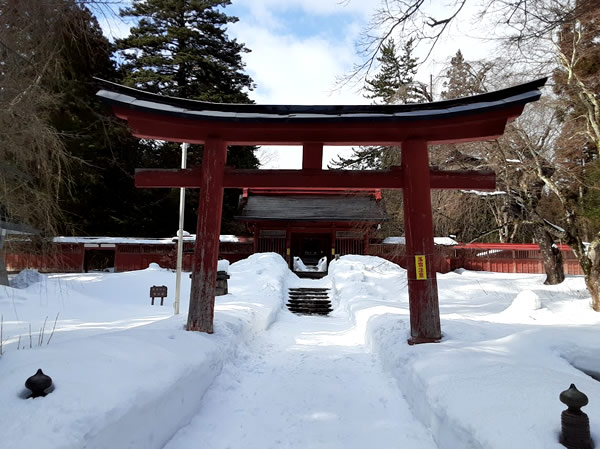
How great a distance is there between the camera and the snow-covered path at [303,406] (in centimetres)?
372

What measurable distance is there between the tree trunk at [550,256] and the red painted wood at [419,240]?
11.0 metres

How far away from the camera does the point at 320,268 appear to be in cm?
2286

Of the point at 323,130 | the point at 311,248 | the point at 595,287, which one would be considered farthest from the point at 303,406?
the point at 311,248

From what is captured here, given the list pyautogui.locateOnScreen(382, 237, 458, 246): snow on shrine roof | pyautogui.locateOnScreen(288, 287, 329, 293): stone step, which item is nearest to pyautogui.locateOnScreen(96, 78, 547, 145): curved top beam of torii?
pyautogui.locateOnScreen(288, 287, 329, 293): stone step

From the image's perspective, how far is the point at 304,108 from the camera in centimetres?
615

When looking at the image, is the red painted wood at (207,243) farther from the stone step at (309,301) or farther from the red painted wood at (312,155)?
the stone step at (309,301)

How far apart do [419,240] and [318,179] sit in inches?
74.3

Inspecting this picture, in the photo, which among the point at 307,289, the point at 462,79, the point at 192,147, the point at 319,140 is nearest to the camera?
the point at 319,140

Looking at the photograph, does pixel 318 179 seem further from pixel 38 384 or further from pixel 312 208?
pixel 312 208

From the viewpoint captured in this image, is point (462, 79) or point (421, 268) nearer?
point (421, 268)

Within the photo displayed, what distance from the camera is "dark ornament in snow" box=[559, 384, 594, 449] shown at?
2.42 metres

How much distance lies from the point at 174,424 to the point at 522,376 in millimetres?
3376

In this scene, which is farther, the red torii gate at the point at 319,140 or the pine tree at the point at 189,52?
the pine tree at the point at 189,52

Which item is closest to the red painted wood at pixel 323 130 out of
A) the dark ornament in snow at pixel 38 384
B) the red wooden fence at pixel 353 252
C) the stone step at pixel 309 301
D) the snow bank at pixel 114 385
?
the snow bank at pixel 114 385
